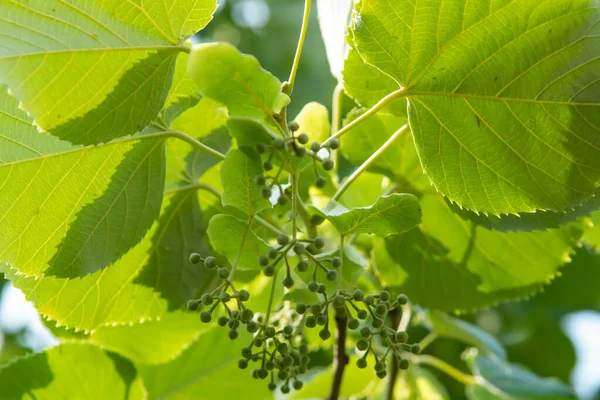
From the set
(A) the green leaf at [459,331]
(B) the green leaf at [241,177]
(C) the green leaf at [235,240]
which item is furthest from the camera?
(A) the green leaf at [459,331]

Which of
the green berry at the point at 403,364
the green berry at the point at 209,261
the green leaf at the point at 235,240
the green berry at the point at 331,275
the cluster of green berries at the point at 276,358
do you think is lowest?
the green berry at the point at 403,364

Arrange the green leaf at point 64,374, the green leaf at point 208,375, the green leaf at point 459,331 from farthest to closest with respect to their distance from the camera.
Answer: the green leaf at point 459,331, the green leaf at point 208,375, the green leaf at point 64,374

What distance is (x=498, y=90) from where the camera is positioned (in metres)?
1.25

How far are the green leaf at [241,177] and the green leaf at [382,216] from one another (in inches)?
5.5

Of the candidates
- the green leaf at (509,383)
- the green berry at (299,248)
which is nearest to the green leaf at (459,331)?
the green leaf at (509,383)

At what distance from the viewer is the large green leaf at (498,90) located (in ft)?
3.94

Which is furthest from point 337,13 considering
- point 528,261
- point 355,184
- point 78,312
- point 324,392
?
point 324,392

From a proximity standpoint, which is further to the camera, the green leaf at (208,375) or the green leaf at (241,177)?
the green leaf at (208,375)

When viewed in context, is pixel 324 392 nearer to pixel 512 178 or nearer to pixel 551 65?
pixel 512 178

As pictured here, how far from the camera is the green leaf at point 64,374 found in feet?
5.83

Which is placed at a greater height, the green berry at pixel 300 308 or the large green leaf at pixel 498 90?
the large green leaf at pixel 498 90

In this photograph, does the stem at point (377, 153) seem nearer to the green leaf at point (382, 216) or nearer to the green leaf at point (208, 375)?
the green leaf at point (382, 216)

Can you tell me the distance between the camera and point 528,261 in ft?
5.56

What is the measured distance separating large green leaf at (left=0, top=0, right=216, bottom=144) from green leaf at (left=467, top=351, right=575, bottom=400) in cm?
169
